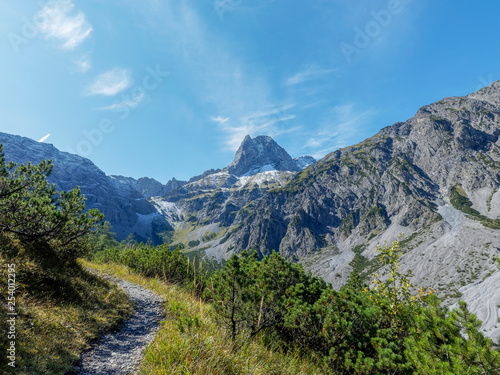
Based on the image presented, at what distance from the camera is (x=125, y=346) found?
7.15 metres

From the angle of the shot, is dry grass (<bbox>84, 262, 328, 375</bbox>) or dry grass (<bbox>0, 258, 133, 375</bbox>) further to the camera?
dry grass (<bbox>0, 258, 133, 375</bbox>)

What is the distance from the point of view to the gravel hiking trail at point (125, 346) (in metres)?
5.68

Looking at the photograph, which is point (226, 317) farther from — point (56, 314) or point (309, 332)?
point (56, 314)

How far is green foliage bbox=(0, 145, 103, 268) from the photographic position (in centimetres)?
980

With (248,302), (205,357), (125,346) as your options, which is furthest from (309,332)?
(125,346)

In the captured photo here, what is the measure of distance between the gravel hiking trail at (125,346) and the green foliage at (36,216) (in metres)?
4.82

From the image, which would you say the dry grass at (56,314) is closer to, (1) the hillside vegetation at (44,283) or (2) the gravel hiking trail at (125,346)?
(1) the hillside vegetation at (44,283)

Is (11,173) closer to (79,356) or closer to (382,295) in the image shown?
(79,356)

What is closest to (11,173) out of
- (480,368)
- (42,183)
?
(42,183)

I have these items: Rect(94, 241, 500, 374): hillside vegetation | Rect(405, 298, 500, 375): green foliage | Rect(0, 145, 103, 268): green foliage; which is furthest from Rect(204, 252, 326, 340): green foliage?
Rect(0, 145, 103, 268): green foliage

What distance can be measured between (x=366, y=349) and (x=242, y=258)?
17.9ft

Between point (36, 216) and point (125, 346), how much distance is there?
7260 mm

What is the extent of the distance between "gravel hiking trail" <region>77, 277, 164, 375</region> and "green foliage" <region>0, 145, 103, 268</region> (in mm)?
4821

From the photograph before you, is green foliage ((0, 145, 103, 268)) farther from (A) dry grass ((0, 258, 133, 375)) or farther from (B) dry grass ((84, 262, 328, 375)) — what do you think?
(B) dry grass ((84, 262, 328, 375))
